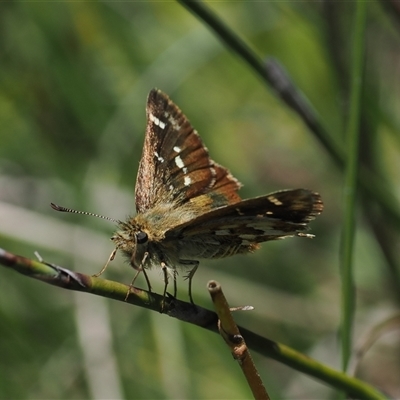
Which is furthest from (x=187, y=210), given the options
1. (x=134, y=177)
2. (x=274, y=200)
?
(x=134, y=177)

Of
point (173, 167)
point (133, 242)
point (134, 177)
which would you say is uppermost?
point (134, 177)

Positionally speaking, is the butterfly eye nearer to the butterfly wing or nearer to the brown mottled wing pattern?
the butterfly wing

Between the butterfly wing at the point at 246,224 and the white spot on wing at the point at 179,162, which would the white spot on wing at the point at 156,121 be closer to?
the white spot on wing at the point at 179,162

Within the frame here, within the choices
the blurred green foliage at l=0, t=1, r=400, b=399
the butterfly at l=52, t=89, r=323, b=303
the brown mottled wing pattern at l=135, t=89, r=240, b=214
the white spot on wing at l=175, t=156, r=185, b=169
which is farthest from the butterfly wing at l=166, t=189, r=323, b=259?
the blurred green foliage at l=0, t=1, r=400, b=399

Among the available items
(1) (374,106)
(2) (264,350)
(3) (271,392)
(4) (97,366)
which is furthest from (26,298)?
(2) (264,350)

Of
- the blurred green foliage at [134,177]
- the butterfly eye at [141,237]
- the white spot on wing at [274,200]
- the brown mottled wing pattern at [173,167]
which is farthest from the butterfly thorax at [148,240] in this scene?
the blurred green foliage at [134,177]

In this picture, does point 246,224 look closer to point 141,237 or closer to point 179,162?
point 141,237
